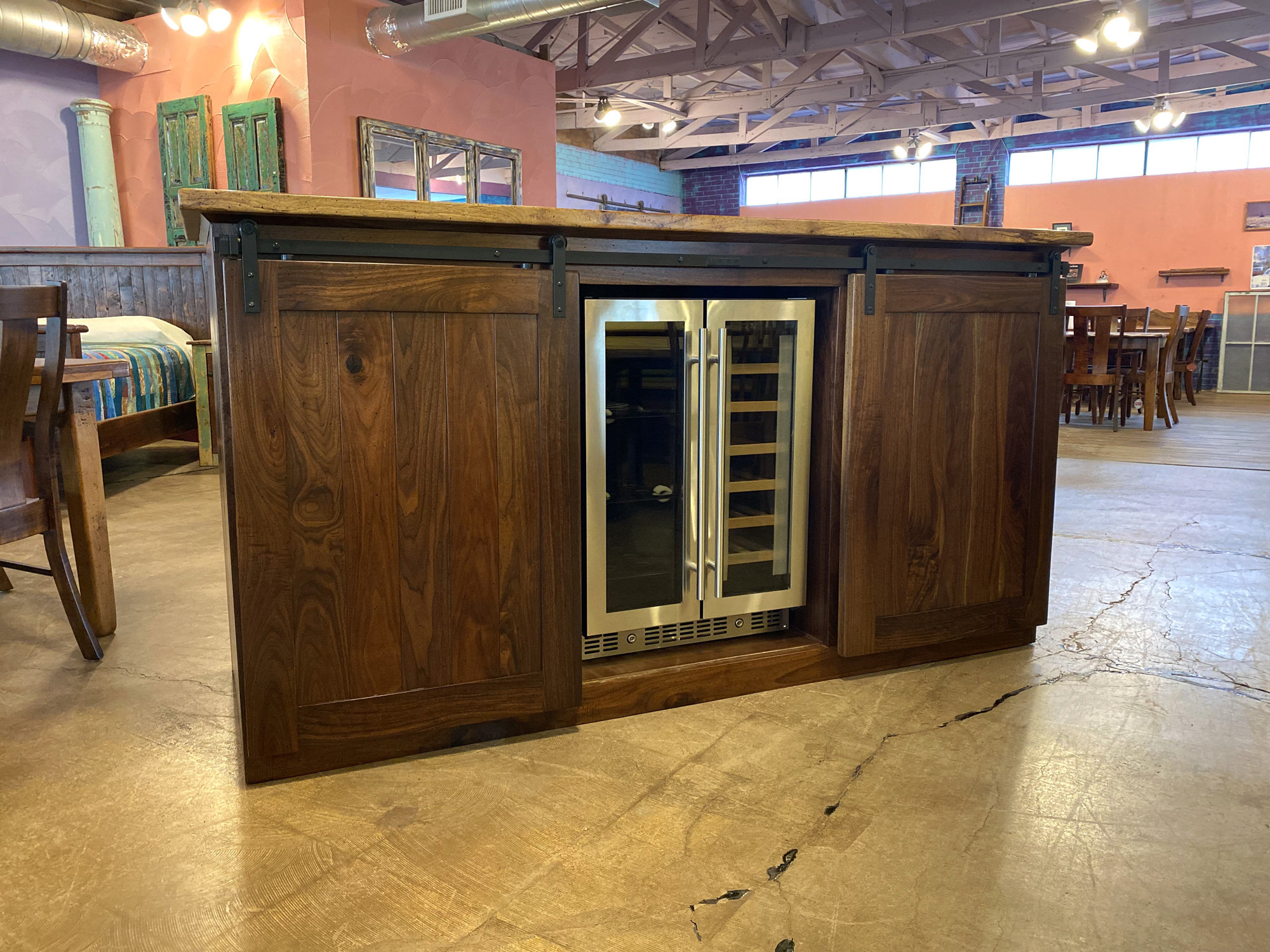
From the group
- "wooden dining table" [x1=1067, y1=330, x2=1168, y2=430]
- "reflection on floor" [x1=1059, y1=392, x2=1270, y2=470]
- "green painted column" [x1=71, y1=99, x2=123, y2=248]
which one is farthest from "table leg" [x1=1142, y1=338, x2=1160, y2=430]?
"green painted column" [x1=71, y1=99, x2=123, y2=248]

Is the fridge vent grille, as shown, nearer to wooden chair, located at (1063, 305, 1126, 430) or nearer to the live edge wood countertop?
the live edge wood countertop

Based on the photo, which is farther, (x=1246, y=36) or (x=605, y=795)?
(x=1246, y=36)

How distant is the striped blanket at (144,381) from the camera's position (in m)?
4.93

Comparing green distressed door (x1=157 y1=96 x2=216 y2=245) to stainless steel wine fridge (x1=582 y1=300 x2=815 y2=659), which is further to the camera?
green distressed door (x1=157 y1=96 x2=216 y2=245)

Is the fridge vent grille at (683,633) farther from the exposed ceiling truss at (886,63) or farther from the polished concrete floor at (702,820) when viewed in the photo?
the exposed ceiling truss at (886,63)

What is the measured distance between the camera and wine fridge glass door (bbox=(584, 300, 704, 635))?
2000mm

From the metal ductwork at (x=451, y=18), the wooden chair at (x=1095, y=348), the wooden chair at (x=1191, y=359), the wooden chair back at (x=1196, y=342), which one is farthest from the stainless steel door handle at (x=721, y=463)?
the wooden chair back at (x=1196, y=342)

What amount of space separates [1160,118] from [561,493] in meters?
11.4

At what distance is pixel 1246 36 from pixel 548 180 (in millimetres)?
6706

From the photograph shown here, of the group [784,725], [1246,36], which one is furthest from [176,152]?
[1246,36]

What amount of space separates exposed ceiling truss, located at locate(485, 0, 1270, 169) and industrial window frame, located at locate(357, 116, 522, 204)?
161 cm

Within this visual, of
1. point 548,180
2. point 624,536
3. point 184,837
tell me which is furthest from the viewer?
point 548,180

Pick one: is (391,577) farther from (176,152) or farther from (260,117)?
(176,152)

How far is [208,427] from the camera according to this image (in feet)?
18.5
